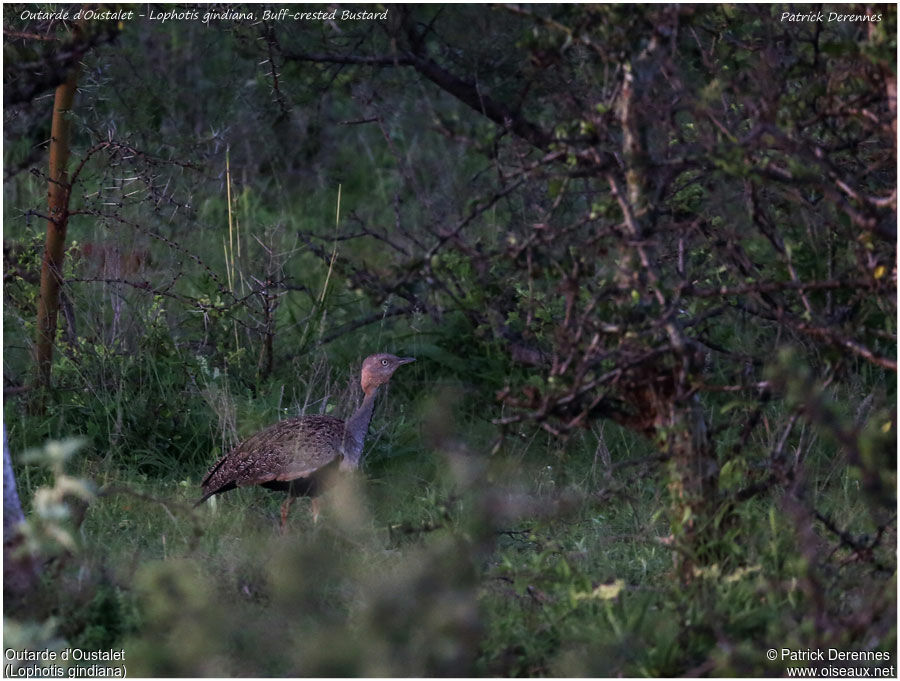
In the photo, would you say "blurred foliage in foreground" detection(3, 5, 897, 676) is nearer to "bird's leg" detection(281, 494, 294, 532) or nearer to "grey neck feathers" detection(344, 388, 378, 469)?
"bird's leg" detection(281, 494, 294, 532)

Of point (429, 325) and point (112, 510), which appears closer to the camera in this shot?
point (112, 510)

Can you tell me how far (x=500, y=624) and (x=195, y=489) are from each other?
8.31 ft

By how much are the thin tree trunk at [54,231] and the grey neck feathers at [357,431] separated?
1.85 m

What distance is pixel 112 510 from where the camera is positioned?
6.09m

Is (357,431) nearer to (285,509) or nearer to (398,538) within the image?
(285,509)

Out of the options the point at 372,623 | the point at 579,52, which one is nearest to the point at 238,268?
the point at 579,52

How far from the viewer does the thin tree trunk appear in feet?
21.7

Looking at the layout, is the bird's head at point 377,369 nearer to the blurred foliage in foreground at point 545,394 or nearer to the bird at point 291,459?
the blurred foliage in foreground at point 545,394

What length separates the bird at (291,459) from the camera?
6.14 meters

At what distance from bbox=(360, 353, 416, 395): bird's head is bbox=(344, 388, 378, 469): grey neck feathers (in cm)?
10

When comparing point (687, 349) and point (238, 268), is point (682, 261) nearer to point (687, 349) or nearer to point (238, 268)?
point (687, 349)

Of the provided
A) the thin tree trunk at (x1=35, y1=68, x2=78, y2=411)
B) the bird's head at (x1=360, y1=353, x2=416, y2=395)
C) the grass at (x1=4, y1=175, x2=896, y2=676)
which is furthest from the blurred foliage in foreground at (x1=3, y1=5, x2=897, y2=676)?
the bird's head at (x1=360, y1=353, x2=416, y2=395)

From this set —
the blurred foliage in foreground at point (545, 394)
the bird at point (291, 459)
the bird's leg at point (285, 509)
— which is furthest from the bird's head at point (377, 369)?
the bird's leg at point (285, 509)

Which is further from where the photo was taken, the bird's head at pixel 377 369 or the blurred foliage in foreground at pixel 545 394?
the bird's head at pixel 377 369
